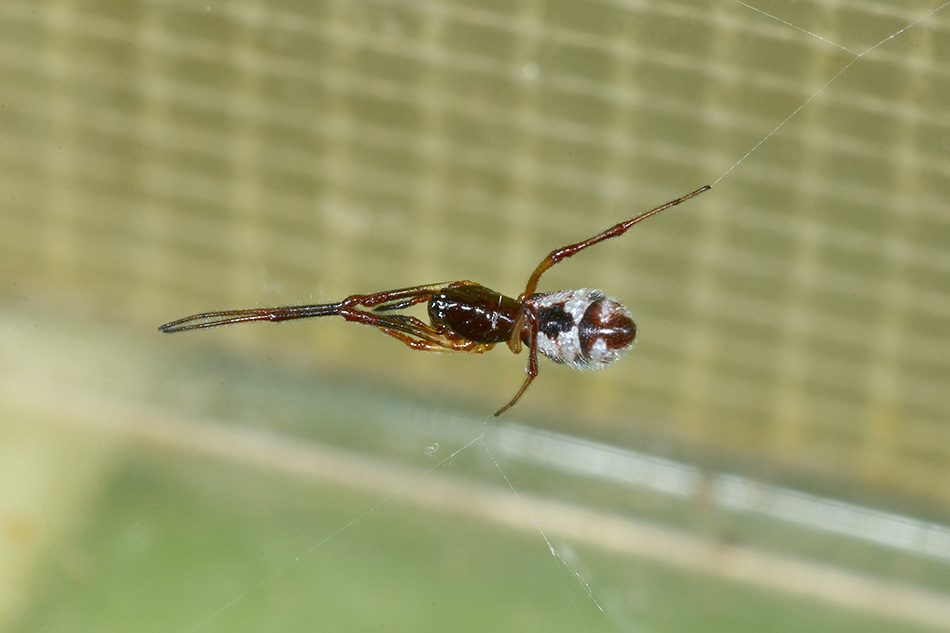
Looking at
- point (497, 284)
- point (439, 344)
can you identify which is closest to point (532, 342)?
point (439, 344)

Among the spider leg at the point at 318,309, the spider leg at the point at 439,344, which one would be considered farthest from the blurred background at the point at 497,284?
the spider leg at the point at 318,309

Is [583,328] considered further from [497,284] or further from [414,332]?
[497,284]

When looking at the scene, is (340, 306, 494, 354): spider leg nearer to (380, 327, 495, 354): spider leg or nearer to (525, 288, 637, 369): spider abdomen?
(380, 327, 495, 354): spider leg

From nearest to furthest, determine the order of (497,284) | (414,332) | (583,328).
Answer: (583,328), (414,332), (497,284)

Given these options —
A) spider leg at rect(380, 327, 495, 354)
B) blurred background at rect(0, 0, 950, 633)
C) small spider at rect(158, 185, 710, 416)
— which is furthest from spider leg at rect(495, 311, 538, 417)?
blurred background at rect(0, 0, 950, 633)

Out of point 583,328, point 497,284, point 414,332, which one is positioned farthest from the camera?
point 497,284

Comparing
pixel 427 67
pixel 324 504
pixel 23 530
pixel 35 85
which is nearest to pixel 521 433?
pixel 324 504
